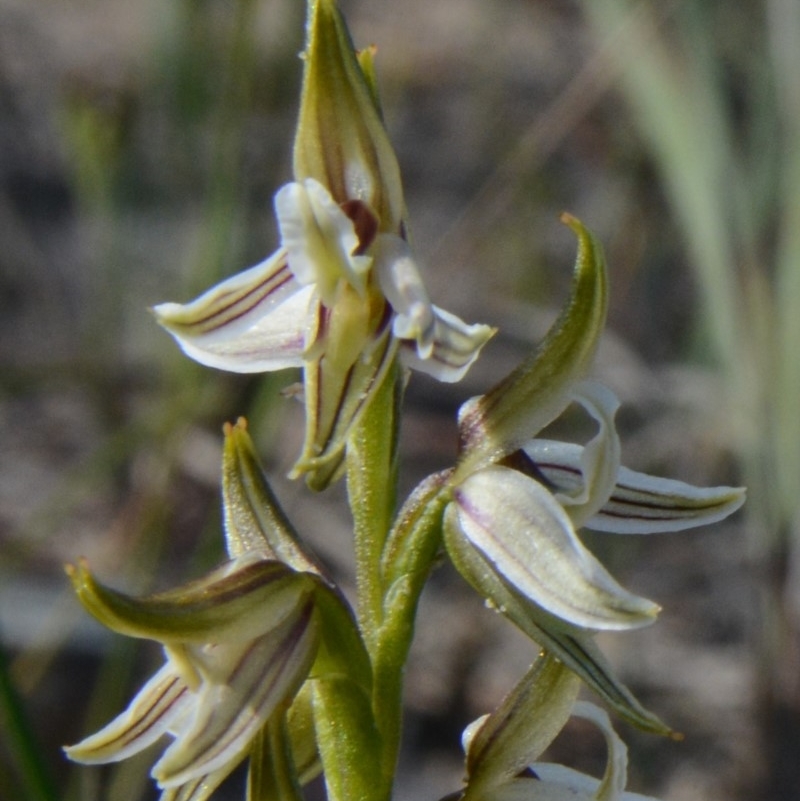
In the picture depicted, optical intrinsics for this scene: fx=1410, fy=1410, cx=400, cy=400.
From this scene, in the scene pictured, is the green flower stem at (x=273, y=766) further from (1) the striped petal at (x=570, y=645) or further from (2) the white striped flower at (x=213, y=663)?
(1) the striped petal at (x=570, y=645)

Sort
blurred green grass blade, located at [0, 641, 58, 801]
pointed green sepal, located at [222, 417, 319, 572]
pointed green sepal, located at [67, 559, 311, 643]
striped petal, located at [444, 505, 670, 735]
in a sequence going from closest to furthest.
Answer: pointed green sepal, located at [67, 559, 311, 643] → striped petal, located at [444, 505, 670, 735] → pointed green sepal, located at [222, 417, 319, 572] → blurred green grass blade, located at [0, 641, 58, 801]

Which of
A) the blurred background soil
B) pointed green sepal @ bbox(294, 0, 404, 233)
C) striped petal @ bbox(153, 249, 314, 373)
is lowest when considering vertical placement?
the blurred background soil

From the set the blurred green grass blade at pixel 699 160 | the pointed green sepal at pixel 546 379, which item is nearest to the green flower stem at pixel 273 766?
the pointed green sepal at pixel 546 379

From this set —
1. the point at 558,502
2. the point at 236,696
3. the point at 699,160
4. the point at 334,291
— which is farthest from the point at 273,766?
the point at 699,160

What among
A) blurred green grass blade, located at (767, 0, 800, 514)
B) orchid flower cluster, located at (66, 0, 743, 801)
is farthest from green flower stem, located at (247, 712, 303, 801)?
blurred green grass blade, located at (767, 0, 800, 514)

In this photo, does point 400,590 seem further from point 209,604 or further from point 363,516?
point 209,604

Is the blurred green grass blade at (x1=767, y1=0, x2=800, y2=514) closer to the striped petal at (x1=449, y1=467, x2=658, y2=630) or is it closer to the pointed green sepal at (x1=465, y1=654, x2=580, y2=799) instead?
the pointed green sepal at (x1=465, y1=654, x2=580, y2=799)

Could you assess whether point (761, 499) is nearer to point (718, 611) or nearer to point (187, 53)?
point (718, 611)
